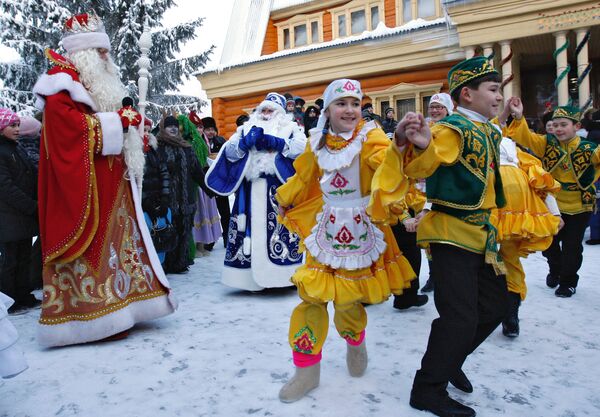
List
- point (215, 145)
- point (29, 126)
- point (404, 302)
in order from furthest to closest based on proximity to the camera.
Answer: point (215, 145) → point (29, 126) → point (404, 302)

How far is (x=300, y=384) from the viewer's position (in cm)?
260

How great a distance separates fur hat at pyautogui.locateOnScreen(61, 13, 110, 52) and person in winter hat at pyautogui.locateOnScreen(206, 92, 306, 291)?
64.0 inches

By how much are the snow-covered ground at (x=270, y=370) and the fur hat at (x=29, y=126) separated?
1817 mm

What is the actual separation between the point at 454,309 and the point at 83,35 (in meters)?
3.30

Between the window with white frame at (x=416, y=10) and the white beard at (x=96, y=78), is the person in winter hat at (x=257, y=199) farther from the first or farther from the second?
the window with white frame at (x=416, y=10)

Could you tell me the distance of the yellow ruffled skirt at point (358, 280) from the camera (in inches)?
102

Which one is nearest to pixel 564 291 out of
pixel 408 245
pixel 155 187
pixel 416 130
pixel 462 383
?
pixel 408 245

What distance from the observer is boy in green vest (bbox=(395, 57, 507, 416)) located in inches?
90.5

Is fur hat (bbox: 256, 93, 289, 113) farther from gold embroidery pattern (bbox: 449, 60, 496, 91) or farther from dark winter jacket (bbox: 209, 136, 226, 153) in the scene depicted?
dark winter jacket (bbox: 209, 136, 226, 153)

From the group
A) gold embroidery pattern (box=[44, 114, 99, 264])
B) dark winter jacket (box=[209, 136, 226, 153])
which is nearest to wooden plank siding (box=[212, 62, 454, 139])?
dark winter jacket (box=[209, 136, 226, 153])

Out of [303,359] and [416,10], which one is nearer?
[303,359]

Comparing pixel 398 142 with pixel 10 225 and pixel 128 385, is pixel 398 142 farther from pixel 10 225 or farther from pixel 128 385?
pixel 10 225

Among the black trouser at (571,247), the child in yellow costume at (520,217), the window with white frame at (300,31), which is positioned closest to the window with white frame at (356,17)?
the window with white frame at (300,31)

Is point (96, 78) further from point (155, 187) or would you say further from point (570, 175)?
point (570, 175)
